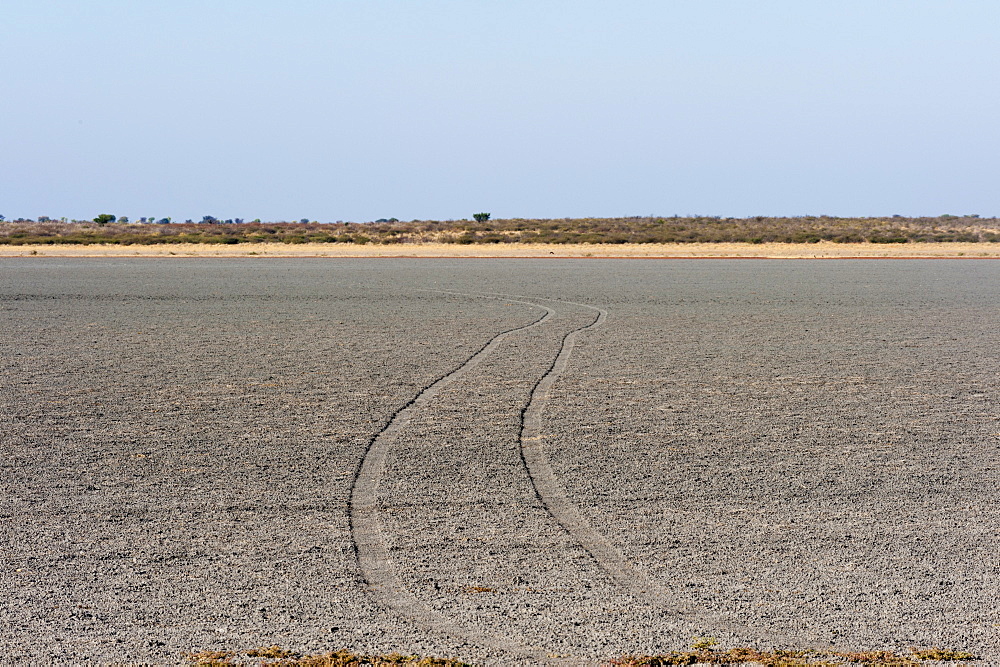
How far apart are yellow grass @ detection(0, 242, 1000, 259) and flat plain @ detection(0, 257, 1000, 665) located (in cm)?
3494

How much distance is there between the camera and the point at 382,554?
213 inches

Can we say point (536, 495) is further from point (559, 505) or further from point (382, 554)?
point (382, 554)

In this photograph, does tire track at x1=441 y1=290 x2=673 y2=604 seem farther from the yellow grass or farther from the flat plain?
the yellow grass

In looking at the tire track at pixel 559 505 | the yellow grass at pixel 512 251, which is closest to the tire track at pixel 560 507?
the tire track at pixel 559 505

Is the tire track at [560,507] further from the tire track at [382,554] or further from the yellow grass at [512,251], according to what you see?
the yellow grass at [512,251]

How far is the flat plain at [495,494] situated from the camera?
4559 mm

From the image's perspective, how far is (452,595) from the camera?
15.9ft

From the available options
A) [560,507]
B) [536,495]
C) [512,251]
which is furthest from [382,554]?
[512,251]

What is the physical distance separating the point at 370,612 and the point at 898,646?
219 centimetres

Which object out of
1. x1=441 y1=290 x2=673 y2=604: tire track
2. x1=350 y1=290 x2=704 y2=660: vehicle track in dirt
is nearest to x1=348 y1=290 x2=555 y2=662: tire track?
x1=350 y1=290 x2=704 y2=660: vehicle track in dirt

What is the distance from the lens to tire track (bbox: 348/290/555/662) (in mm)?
4398

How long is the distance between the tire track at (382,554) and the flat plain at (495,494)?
2 centimetres

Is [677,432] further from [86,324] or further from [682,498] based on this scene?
[86,324]

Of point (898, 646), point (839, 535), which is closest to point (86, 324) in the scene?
point (839, 535)
